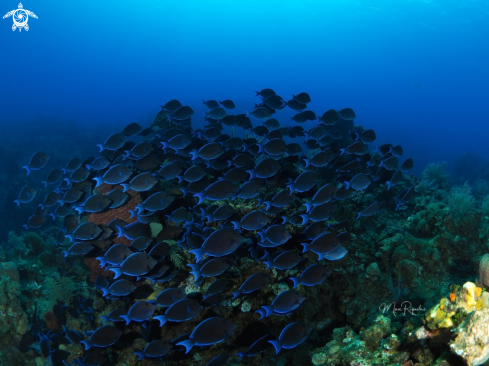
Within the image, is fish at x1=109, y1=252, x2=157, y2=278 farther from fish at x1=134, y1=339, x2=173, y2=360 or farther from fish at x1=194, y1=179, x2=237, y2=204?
fish at x1=194, y1=179, x2=237, y2=204

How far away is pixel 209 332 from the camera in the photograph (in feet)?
10.7

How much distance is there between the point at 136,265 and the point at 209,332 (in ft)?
4.66

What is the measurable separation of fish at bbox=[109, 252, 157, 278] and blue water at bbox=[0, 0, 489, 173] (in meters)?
57.9

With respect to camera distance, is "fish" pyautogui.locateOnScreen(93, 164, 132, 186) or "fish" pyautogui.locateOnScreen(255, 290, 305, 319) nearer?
"fish" pyautogui.locateOnScreen(255, 290, 305, 319)

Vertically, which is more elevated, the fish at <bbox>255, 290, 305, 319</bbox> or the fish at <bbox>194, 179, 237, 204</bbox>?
the fish at <bbox>194, 179, 237, 204</bbox>

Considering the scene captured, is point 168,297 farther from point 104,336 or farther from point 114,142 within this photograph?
point 114,142

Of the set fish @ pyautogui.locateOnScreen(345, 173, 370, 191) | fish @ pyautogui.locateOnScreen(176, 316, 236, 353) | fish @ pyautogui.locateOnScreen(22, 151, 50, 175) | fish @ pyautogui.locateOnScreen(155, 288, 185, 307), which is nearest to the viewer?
fish @ pyautogui.locateOnScreen(176, 316, 236, 353)

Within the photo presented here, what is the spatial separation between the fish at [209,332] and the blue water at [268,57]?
5778 centimetres

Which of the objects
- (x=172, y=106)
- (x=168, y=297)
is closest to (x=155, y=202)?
(x=168, y=297)

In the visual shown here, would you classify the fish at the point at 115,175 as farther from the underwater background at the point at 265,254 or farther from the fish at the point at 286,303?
the fish at the point at 286,303

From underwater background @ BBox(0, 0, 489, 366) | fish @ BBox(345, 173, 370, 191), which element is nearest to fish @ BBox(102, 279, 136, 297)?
underwater background @ BBox(0, 0, 489, 366)

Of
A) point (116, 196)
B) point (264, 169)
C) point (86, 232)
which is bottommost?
point (86, 232)

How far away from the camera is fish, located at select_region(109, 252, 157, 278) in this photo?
3.83 metres

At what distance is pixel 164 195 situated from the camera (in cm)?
483
